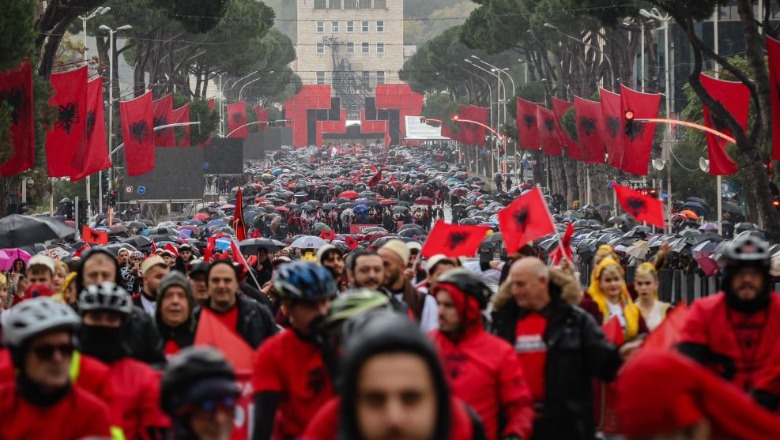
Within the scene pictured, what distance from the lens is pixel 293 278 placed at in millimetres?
6133

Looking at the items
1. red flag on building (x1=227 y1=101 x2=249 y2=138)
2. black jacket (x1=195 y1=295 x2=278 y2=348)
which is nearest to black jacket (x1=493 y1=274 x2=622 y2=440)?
black jacket (x1=195 y1=295 x2=278 y2=348)

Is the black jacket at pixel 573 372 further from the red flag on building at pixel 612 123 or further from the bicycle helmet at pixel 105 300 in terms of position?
the red flag on building at pixel 612 123

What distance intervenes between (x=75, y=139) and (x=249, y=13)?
44852 millimetres

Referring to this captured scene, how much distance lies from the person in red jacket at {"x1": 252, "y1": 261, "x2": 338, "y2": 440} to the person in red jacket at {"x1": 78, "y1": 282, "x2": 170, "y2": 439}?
0.37 metres

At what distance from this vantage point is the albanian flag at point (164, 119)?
172 feet

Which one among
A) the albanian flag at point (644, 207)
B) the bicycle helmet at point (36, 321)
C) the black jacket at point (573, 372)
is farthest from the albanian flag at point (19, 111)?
the bicycle helmet at point (36, 321)

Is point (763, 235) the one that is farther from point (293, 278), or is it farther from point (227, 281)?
point (293, 278)

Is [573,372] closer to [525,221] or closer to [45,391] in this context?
[45,391]

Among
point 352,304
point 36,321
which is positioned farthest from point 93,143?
point 36,321

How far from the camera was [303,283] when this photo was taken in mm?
6109

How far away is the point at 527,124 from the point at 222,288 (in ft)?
175

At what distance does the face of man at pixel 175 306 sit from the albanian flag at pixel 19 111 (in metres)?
18.5

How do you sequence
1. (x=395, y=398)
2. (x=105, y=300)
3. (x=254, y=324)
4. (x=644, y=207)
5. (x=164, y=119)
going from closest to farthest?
(x=395, y=398), (x=105, y=300), (x=254, y=324), (x=644, y=207), (x=164, y=119)

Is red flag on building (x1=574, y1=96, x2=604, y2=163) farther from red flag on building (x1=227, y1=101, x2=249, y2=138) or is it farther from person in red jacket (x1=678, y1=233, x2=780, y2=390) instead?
red flag on building (x1=227, y1=101, x2=249, y2=138)
